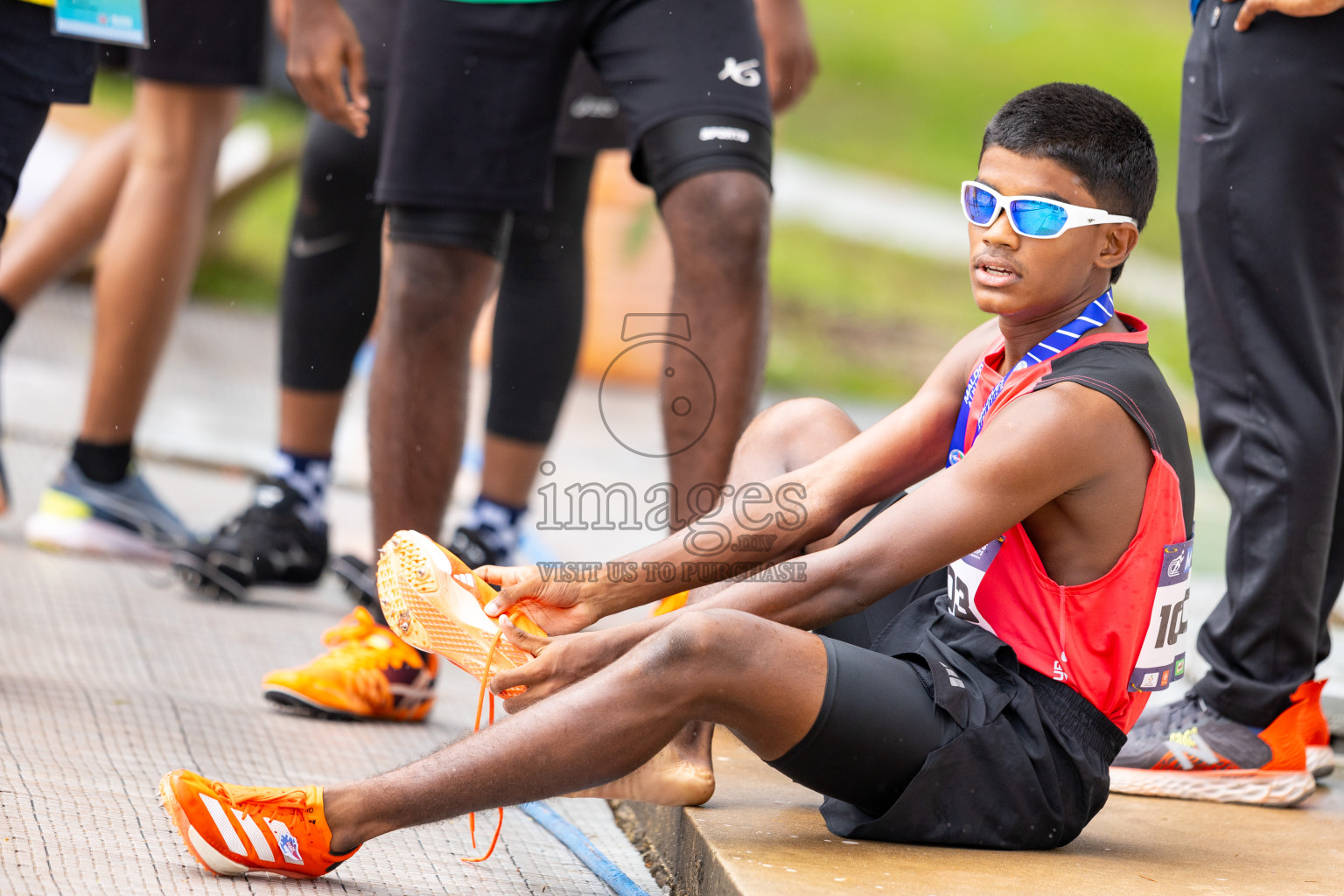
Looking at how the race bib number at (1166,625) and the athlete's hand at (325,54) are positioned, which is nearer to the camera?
the race bib number at (1166,625)

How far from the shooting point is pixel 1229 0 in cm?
263

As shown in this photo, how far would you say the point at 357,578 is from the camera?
3275 millimetres

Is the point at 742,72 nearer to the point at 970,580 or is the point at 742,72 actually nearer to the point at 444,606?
the point at 970,580

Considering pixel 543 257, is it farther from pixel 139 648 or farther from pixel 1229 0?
pixel 1229 0

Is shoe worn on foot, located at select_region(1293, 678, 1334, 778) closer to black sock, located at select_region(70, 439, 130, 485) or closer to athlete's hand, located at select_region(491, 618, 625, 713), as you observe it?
athlete's hand, located at select_region(491, 618, 625, 713)

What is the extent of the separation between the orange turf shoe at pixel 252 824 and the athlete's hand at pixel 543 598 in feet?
1.27

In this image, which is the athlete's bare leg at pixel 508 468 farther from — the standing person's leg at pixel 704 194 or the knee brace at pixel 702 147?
the knee brace at pixel 702 147

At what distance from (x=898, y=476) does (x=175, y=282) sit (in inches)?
85.4

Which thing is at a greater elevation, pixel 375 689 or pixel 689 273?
pixel 689 273

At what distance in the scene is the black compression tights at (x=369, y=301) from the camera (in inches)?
143

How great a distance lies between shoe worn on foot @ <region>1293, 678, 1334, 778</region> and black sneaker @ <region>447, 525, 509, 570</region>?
5.61 ft

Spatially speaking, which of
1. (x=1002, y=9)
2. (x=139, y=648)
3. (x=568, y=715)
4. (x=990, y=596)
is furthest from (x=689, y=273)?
(x=1002, y=9)

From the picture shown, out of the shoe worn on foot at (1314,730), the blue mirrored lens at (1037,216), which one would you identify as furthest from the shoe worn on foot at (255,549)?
the shoe worn on foot at (1314,730)

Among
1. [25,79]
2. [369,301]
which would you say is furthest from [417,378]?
[25,79]
